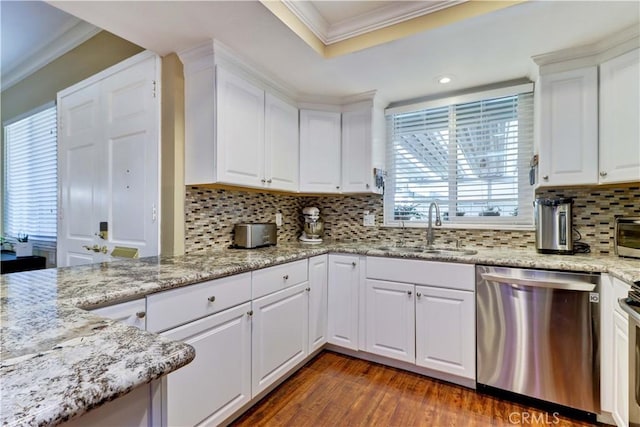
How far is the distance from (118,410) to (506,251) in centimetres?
253

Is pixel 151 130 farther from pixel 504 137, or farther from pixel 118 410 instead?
pixel 504 137

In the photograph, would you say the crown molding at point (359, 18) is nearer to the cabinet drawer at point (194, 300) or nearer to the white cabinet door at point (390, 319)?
the cabinet drawer at point (194, 300)

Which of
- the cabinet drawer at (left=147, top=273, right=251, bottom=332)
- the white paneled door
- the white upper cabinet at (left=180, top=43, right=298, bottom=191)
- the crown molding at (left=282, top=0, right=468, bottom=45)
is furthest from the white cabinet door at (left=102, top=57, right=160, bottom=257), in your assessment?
the crown molding at (left=282, top=0, right=468, bottom=45)

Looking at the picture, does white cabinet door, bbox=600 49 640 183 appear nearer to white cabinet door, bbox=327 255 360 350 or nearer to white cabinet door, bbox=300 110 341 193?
white cabinet door, bbox=327 255 360 350

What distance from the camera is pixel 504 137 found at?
2.53 metres

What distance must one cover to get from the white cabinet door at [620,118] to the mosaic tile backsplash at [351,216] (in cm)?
26

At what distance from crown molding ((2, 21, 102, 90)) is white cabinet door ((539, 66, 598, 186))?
11.7ft

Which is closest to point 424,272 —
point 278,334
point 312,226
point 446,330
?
point 446,330

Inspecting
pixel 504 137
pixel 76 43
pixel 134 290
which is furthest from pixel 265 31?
pixel 76 43

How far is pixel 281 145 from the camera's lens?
2.53 metres

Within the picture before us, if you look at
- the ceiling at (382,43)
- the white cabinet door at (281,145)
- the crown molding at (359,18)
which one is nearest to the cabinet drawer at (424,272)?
the white cabinet door at (281,145)

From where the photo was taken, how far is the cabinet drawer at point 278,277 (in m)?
1.81

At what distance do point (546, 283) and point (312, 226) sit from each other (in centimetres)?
185

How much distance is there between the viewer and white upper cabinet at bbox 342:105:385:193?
2.73 metres
